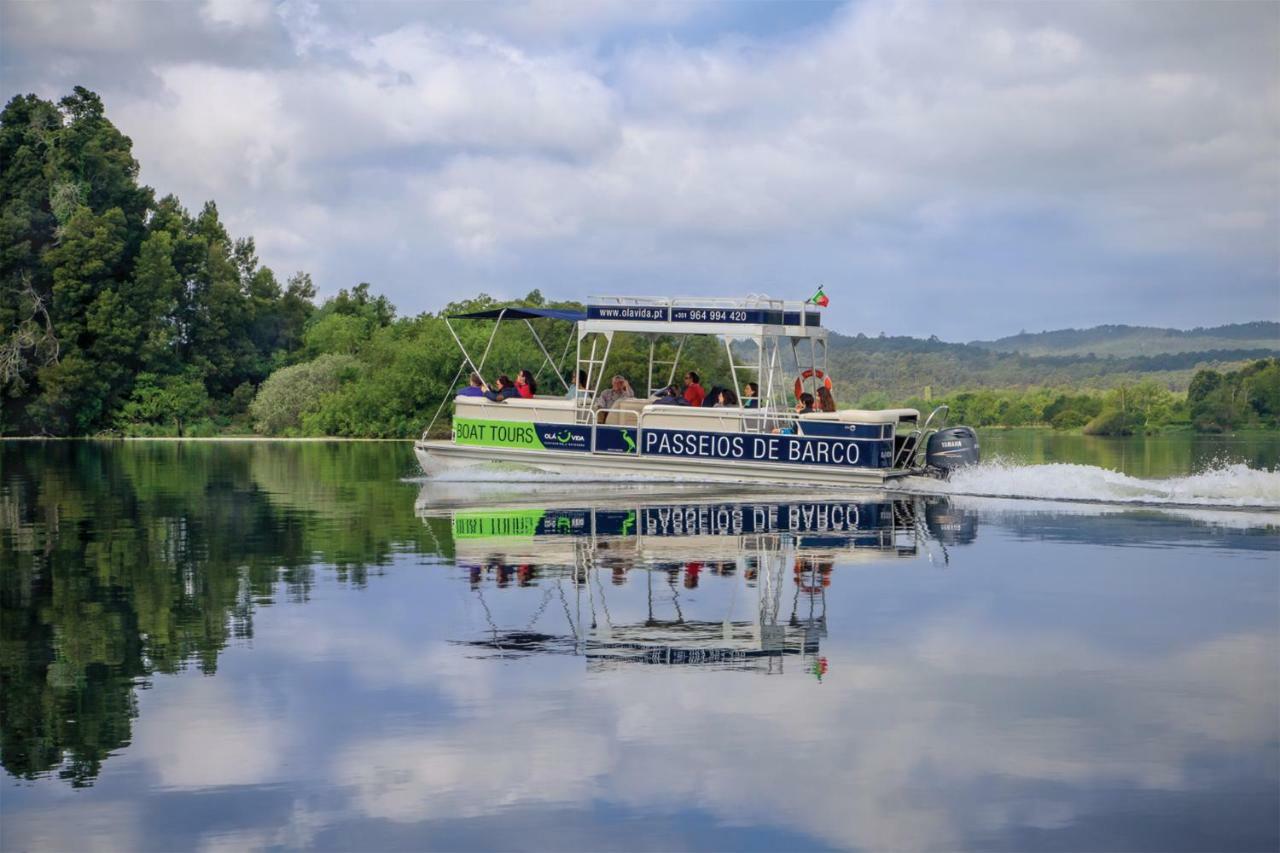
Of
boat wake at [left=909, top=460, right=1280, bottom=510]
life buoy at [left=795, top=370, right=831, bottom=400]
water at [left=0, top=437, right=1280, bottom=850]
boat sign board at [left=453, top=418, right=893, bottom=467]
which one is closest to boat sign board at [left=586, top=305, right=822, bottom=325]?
life buoy at [left=795, top=370, right=831, bottom=400]

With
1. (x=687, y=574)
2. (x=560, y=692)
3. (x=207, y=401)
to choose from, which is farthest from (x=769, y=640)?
(x=207, y=401)

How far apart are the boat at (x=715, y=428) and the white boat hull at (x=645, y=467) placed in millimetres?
22

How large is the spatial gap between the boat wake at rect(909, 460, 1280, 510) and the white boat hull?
4.51ft

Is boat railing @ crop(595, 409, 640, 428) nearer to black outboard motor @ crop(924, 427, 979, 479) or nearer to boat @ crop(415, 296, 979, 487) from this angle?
boat @ crop(415, 296, 979, 487)

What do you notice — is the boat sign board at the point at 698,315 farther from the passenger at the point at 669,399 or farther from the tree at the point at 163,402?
the tree at the point at 163,402

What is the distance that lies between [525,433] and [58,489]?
9751 mm

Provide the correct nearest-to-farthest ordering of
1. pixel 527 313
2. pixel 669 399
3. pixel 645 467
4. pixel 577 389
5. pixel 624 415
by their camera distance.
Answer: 1. pixel 645 467
2. pixel 624 415
3. pixel 577 389
4. pixel 669 399
5. pixel 527 313

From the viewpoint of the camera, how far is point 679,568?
17891 millimetres

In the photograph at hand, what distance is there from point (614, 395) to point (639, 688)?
22023 millimetres

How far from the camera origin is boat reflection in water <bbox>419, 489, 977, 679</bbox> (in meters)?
13.2

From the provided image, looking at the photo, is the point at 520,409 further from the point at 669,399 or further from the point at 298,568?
the point at 298,568

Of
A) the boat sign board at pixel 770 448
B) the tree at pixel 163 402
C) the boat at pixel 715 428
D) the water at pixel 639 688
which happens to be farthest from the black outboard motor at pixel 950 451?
the tree at pixel 163 402

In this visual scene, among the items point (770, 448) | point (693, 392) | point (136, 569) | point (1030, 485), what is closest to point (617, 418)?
point (693, 392)

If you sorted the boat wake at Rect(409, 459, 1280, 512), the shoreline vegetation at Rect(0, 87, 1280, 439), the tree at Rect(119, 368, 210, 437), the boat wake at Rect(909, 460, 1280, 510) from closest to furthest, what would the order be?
the boat wake at Rect(909, 460, 1280, 510), the boat wake at Rect(409, 459, 1280, 512), the shoreline vegetation at Rect(0, 87, 1280, 439), the tree at Rect(119, 368, 210, 437)
